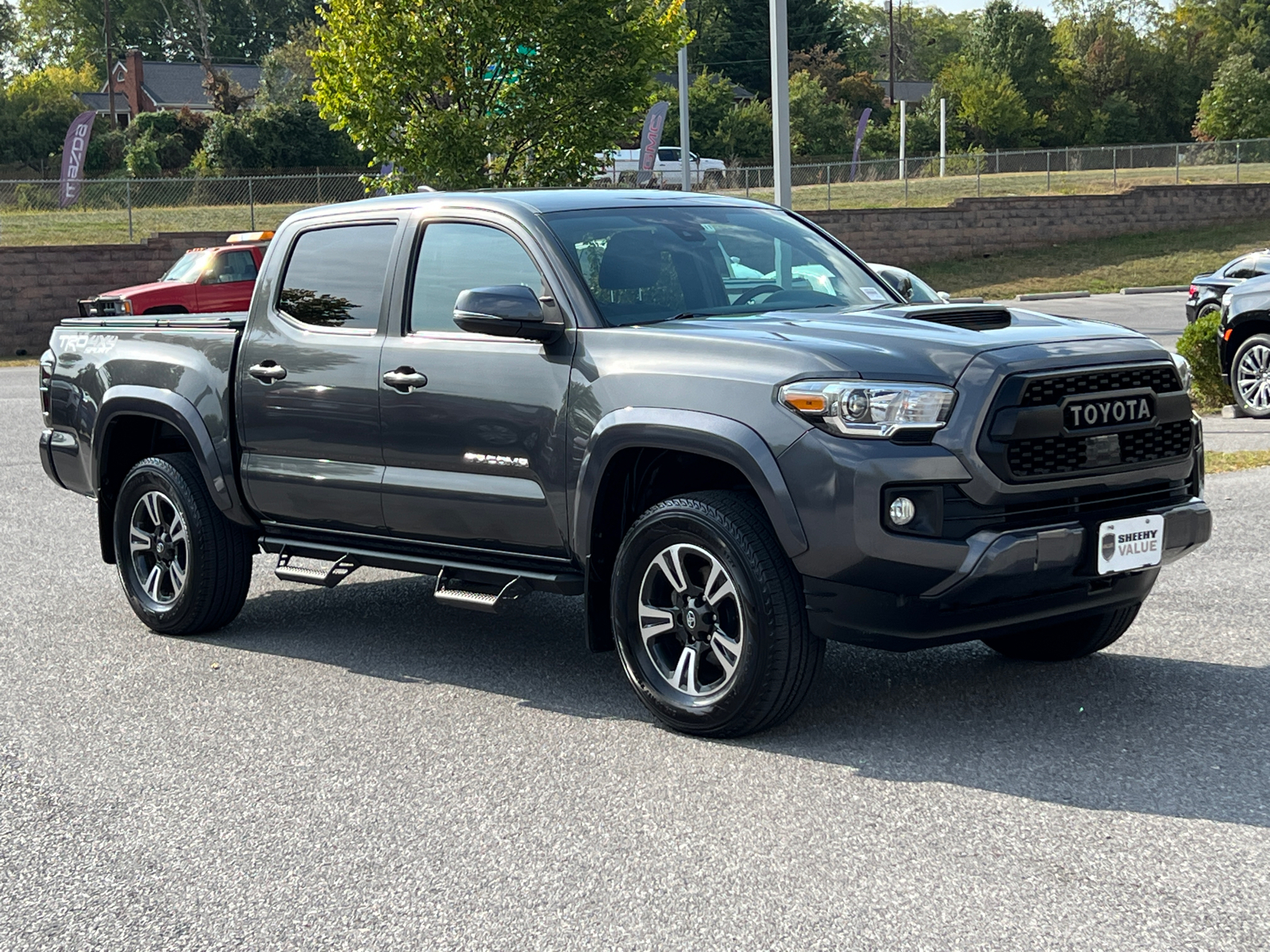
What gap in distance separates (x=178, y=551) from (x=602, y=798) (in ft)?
11.5

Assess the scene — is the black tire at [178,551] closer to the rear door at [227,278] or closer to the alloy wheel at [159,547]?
the alloy wheel at [159,547]

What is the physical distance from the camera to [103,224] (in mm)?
35188

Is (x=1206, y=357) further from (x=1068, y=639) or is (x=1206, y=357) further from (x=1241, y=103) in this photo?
(x=1241, y=103)

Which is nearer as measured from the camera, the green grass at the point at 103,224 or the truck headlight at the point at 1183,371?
the truck headlight at the point at 1183,371

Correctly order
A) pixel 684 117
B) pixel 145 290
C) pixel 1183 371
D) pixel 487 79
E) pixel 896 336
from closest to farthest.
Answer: pixel 896 336 < pixel 1183 371 < pixel 145 290 < pixel 487 79 < pixel 684 117

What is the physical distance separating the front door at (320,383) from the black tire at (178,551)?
385 millimetres

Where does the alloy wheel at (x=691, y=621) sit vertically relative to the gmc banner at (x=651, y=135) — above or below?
below

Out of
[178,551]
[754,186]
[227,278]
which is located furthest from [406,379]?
[754,186]

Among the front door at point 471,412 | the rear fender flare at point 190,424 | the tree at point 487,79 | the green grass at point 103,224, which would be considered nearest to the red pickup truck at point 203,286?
Answer: the tree at point 487,79

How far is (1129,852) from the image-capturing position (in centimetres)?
446

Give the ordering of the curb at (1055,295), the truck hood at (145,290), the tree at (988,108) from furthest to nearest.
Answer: the tree at (988,108) < the curb at (1055,295) < the truck hood at (145,290)

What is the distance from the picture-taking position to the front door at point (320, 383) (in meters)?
6.82

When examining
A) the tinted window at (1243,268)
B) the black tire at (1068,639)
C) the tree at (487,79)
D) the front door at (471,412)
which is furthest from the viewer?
the tree at (487,79)

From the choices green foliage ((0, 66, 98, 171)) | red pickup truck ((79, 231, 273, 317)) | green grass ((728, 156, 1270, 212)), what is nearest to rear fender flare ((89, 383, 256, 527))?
red pickup truck ((79, 231, 273, 317))
